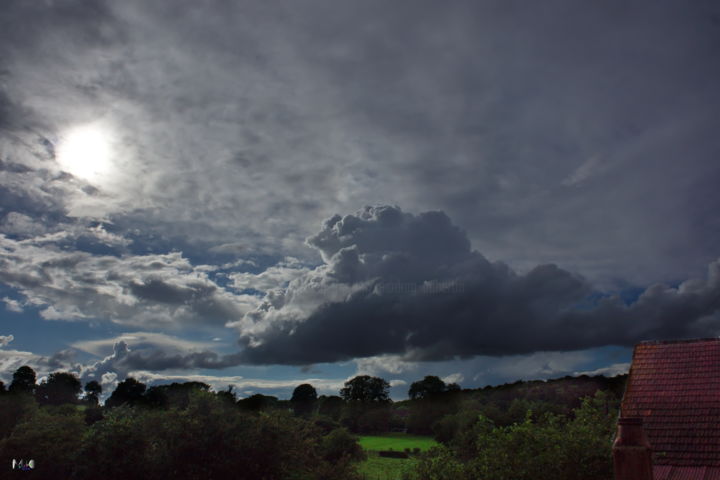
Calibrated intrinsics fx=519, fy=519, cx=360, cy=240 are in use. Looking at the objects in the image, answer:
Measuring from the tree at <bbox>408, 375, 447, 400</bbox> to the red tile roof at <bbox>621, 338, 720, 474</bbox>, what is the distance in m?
125

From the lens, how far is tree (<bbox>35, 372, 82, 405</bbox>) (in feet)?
440

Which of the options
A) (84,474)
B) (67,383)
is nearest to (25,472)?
(84,474)

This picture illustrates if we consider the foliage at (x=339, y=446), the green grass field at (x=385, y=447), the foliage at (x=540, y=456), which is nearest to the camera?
the foliage at (x=540, y=456)

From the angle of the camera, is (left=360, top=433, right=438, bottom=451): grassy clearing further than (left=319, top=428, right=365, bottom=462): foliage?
Yes

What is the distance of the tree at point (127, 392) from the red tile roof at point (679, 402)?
407 feet

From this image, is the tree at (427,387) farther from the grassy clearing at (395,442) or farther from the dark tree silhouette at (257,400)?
the dark tree silhouette at (257,400)

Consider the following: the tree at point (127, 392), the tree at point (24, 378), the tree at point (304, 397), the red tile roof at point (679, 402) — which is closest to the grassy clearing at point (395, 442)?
the tree at point (304, 397)

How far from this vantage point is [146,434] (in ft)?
135

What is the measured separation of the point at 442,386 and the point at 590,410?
4891 inches

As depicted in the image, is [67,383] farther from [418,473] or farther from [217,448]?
[418,473]

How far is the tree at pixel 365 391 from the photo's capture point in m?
158

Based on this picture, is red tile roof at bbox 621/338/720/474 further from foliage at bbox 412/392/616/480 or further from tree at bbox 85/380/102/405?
tree at bbox 85/380/102/405

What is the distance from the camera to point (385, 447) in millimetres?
97125

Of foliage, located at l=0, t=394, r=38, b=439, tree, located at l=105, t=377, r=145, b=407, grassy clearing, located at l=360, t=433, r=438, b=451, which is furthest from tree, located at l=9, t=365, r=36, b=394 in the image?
grassy clearing, located at l=360, t=433, r=438, b=451
